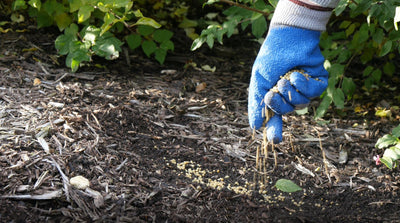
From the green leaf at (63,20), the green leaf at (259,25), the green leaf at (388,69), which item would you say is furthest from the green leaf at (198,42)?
the green leaf at (388,69)

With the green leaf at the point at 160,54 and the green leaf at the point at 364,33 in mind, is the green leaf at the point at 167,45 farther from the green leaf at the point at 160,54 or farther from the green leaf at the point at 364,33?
the green leaf at the point at 364,33

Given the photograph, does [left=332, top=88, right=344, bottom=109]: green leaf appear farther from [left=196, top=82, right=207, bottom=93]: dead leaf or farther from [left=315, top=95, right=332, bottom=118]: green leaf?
[left=196, top=82, right=207, bottom=93]: dead leaf

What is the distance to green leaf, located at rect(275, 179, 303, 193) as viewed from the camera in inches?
98.0

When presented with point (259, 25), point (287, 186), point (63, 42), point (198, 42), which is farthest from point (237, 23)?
point (63, 42)

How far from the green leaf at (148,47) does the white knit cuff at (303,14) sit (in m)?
1.38

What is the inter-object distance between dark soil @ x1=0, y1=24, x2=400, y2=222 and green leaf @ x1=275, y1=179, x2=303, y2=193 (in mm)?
23

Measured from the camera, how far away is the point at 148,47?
347cm

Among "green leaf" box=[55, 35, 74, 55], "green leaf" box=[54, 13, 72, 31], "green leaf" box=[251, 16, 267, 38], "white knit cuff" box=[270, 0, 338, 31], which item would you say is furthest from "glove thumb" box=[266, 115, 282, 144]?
"green leaf" box=[54, 13, 72, 31]

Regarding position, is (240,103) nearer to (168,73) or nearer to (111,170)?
(168,73)

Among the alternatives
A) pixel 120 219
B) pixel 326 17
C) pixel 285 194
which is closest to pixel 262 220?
pixel 285 194

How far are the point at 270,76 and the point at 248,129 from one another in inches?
31.2

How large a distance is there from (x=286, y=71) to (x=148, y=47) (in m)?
1.46

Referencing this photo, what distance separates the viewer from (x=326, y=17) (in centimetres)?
231

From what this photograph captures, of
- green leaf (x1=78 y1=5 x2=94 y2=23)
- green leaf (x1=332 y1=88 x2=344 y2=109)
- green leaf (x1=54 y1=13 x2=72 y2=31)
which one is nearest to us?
green leaf (x1=78 y1=5 x2=94 y2=23)
